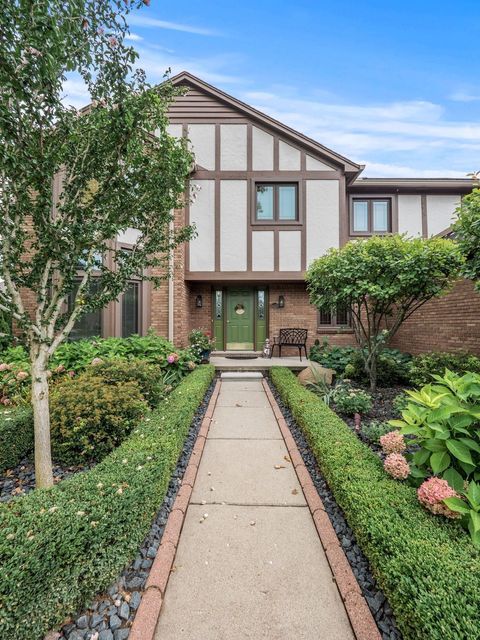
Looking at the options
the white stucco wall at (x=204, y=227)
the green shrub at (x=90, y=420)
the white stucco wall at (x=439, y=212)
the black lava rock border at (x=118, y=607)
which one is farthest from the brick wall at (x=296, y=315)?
the black lava rock border at (x=118, y=607)

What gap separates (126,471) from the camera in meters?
2.16

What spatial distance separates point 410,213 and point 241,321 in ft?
20.9

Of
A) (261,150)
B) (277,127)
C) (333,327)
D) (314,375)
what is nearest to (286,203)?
(261,150)

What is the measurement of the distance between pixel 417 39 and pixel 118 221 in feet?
29.6

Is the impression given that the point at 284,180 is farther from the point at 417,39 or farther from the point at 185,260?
the point at 417,39

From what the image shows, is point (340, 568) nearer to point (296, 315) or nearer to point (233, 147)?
point (296, 315)

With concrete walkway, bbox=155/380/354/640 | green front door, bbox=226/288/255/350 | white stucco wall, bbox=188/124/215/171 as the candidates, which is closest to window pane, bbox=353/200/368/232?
green front door, bbox=226/288/255/350

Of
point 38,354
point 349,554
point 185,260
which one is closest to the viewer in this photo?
point 349,554

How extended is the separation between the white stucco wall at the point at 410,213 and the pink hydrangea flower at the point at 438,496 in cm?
939

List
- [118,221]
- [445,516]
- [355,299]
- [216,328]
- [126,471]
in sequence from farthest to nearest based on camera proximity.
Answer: [216,328] → [355,299] → [118,221] → [126,471] → [445,516]

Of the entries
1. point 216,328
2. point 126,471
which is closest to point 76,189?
point 126,471

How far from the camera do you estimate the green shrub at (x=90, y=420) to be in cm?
296

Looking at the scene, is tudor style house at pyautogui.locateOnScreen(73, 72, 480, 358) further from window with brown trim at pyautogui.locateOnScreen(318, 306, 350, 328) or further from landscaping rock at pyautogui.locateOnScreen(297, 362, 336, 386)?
landscaping rock at pyautogui.locateOnScreen(297, 362, 336, 386)

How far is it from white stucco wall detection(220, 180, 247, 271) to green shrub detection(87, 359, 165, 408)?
4920mm
